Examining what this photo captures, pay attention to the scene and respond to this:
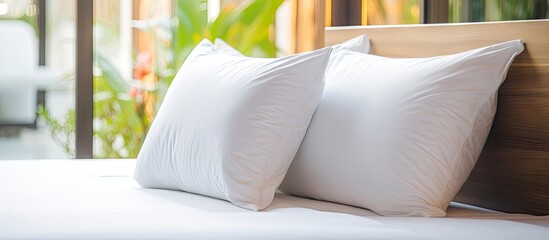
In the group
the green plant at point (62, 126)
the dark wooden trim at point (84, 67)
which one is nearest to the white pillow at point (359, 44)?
the dark wooden trim at point (84, 67)

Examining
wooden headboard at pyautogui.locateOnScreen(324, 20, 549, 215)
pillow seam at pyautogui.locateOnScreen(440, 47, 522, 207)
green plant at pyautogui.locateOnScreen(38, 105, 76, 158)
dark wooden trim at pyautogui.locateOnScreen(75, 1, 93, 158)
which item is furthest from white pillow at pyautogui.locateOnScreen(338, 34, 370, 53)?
green plant at pyautogui.locateOnScreen(38, 105, 76, 158)

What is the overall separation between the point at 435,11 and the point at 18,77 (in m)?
2.37

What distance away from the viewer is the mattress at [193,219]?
1580 millimetres

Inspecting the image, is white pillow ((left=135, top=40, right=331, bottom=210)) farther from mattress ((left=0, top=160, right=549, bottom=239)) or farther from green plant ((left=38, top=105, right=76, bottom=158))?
green plant ((left=38, top=105, right=76, bottom=158))

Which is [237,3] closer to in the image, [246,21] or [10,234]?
[246,21]

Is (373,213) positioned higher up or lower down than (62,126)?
higher up

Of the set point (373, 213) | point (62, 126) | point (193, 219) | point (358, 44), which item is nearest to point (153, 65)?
point (62, 126)

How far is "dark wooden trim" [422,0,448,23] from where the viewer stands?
9.47ft

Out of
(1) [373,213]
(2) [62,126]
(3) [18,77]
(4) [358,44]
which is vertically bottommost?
(2) [62,126]

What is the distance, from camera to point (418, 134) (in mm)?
1926

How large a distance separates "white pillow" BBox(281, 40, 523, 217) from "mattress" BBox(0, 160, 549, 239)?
0.05 meters

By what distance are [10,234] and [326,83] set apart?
0.91 meters

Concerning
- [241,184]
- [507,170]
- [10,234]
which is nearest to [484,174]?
[507,170]

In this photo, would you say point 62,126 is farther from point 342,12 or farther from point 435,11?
point 435,11
